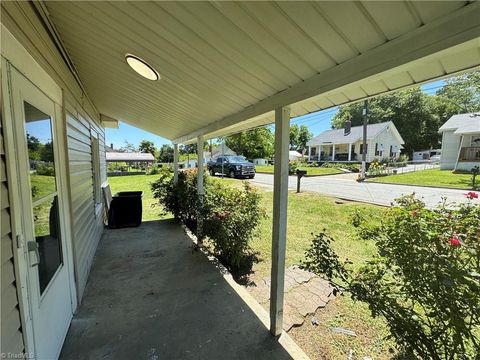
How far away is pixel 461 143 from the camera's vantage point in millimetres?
17547

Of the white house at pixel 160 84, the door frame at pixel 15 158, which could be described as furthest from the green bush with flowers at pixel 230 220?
the door frame at pixel 15 158

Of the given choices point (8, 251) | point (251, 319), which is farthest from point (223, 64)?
point (251, 319)

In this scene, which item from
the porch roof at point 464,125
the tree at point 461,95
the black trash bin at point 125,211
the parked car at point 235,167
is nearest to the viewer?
the black trash bin at point 125,211

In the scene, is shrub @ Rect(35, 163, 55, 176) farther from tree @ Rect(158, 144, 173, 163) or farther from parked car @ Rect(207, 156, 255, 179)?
tree @ Rect(158, 144, 173, 163)

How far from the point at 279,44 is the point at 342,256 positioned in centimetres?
391

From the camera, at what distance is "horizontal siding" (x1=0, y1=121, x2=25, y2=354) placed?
1.23 meters

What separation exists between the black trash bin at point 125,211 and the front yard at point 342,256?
3.09 feet

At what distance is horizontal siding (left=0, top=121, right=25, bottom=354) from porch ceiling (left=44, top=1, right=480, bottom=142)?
1.16 m

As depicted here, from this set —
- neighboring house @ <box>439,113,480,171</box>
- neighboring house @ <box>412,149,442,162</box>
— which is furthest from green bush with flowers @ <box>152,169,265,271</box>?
neighboring house @ <box>412,149,442,162</box>

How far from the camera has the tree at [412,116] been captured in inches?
1300

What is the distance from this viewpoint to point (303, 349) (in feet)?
7.29

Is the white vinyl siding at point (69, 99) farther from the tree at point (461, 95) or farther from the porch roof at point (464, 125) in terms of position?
the porch roof at point (464, 125)

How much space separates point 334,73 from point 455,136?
23694 mm

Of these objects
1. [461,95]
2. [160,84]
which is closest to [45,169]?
[160,84]
